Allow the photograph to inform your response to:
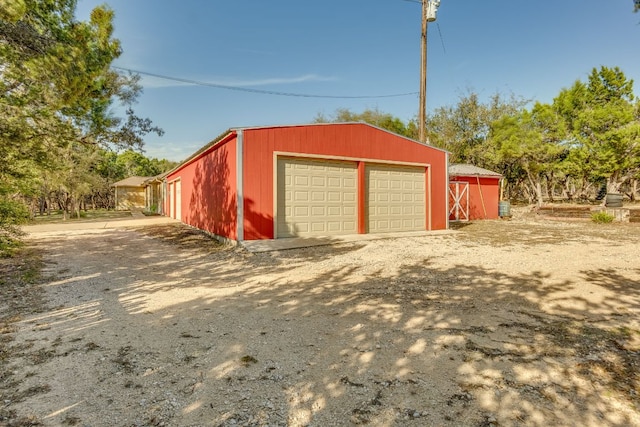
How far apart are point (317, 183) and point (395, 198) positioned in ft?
9.99

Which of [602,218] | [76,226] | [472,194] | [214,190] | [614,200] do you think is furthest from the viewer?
[472,194]

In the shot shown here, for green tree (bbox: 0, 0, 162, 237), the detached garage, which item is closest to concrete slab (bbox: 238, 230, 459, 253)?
the detached garage

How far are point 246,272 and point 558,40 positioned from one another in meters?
15.5

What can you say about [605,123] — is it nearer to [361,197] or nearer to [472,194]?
[472,194]

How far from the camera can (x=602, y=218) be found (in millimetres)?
14430

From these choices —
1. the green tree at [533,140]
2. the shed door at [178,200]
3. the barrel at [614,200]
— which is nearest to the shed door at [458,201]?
the barrel at [614,200]

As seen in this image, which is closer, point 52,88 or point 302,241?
point 52,88

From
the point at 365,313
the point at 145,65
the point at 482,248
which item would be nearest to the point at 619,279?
the point at 482,248

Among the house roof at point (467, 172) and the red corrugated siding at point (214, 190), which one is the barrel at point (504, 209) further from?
the red corrugated siding at point (214, 190)

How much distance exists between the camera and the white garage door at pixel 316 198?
9.38 m

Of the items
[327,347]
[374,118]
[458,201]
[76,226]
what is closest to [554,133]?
[458,201]

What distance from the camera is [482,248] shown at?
8398 mm

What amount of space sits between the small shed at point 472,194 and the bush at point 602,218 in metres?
4.12

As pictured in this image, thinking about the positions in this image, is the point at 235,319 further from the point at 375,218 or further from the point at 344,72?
the point at 344,72
